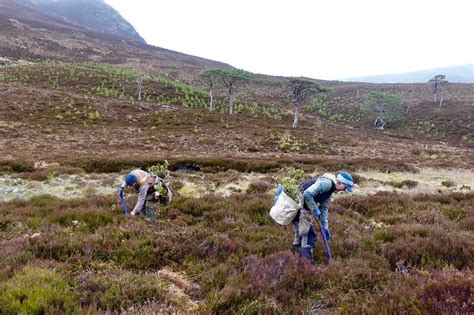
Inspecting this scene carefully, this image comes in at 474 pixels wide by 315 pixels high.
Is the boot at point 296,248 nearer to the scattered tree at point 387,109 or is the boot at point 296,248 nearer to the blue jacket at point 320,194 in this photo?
the blue jacket at point 320,194

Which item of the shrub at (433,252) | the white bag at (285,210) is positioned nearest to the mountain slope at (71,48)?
the white bag at (285,210)

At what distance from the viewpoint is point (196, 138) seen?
31.9 metres

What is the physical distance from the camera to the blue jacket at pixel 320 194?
6.19 meters

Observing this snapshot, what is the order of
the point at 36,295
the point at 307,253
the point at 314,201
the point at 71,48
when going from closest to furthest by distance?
the point at 36,295 < the point at 307,253 < the point at 314,201 < the point at 71,48

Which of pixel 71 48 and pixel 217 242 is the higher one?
pixel 71 48

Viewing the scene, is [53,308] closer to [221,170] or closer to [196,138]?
[221,170]

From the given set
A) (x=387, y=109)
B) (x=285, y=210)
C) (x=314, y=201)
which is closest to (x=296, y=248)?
(x=285, y=210)

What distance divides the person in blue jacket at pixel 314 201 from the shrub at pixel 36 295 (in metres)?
3.79

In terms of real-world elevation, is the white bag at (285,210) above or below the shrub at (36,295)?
above

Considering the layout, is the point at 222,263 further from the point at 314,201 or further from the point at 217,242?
the point at 314,201

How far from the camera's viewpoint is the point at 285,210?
6410mm

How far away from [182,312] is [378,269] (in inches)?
133

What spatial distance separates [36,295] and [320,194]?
15.6ft

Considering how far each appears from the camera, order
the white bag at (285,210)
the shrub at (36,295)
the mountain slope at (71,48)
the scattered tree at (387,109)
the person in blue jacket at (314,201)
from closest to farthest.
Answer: the shrub at (36,295) → the person in blue jacket at (314,201) → the white bag at (285,210) → the scattered tree at (387,109) → the mountain slope at (71,48)
